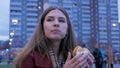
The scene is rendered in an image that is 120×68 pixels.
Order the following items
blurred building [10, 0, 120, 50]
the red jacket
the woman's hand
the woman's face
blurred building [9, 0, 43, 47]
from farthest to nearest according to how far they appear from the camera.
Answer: blurred building [10, 0, 120, 50] → blurred building [9, 0, 43, 47] → the woman's face → the red jacket → the woman's hand

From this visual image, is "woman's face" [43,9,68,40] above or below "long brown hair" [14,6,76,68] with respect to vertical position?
above

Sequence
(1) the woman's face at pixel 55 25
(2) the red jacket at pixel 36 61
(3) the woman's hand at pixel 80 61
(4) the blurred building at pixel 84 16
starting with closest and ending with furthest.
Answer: (3) the woman's hand at pixel 80 61, (2) the red jacket at pixel 36 61, (1) the woman's face at pixel 55 25, (4) the blurred building at pixel 84 16

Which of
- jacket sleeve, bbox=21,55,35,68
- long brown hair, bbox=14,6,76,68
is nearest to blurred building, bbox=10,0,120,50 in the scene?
long brown hair, bbox=14,6,76,68

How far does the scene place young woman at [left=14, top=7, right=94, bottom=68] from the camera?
7.89 feet

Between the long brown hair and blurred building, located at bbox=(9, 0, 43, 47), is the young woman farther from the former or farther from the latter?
blurred building, located at bbox=(9, 0, 43, 47)

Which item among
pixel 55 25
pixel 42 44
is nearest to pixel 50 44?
pixel 42 44

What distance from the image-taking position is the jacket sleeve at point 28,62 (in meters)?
2.43

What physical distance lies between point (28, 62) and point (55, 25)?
15.0 inches

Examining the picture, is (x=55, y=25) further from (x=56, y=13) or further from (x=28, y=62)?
(x=28, y=62)

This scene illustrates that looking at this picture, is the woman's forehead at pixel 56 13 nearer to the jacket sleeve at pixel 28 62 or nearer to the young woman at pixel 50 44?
the young woman at pixel 50 44

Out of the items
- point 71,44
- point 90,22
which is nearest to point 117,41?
point 90,22

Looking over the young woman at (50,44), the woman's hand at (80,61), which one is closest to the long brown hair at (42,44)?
the young woman at (50,44)

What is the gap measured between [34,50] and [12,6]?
75.2 meters

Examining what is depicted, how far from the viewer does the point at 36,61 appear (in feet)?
7.96
